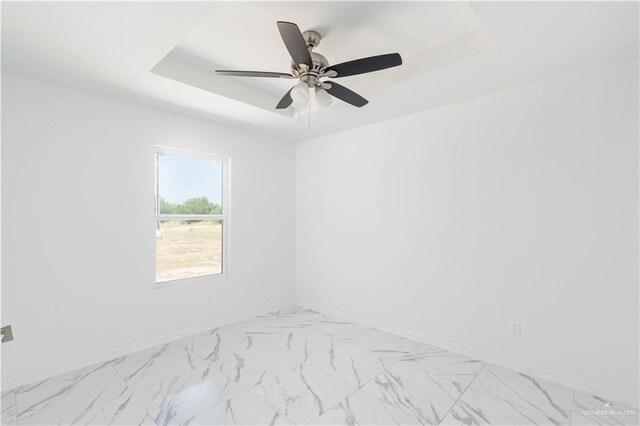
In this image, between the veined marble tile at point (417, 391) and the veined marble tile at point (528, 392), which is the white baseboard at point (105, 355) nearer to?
the veined marble tile at point (417, 391)

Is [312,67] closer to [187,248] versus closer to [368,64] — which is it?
[368,64]

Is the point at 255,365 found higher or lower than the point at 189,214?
lower

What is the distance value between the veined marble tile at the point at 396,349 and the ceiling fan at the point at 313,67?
2.31 metres

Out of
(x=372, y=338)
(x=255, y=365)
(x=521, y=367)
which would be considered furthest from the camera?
(x=372, y=338)

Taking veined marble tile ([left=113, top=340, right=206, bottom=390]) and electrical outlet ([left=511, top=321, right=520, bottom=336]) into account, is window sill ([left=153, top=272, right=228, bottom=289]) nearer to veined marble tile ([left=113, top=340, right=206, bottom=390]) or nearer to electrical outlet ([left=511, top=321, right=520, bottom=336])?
veined marble tile ([left=113, top=340, right=206, bottom=390])

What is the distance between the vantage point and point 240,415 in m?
2.06

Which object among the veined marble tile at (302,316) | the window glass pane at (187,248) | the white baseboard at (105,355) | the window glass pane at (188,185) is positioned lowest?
the veined marble tile at (302,316)

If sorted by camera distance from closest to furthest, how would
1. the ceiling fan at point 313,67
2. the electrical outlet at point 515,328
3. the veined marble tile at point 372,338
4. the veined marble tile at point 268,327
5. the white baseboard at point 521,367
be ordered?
the ceiling fan at point 313,67 → the white baseboard at point 521,367 → the electrical outlet at point 515,328 → the veined marble tile at point 372,338 → the veined marble tile at point 268,327

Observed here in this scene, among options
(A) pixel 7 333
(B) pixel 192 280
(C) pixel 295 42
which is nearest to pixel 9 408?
(A) pixel 7 333

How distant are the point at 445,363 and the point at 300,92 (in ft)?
8.54

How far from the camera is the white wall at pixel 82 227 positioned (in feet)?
8.00

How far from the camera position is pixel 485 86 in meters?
2.66

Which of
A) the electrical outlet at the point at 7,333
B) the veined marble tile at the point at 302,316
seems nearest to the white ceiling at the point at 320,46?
the electrical outlet at the point at 7,333

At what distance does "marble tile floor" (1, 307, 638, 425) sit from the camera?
2.04 metres
